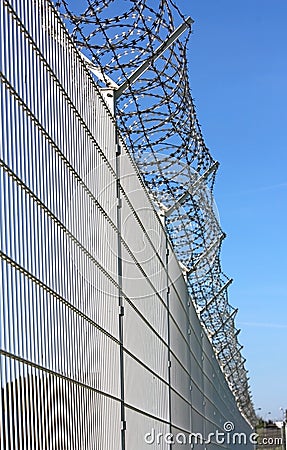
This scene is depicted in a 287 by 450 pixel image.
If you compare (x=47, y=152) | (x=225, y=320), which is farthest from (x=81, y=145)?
(x=225, y=320)

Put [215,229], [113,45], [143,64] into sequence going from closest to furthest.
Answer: [113,45]
[143,64]
[215,229]

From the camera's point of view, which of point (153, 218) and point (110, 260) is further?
point (153, 218)

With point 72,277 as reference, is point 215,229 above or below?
above

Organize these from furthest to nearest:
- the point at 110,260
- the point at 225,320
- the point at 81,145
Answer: the point at 225,320
the point at 110,260
the point at 81,145

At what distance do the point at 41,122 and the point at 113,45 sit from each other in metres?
2.31

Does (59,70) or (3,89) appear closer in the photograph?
(3,89)

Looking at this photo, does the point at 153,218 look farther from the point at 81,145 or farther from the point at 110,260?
Result: the point at 81,145

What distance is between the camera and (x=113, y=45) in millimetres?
6164

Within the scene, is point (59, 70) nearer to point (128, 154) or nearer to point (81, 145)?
point (81, 145)

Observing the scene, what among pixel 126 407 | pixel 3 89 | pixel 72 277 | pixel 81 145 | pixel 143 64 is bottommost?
pixel 126 407

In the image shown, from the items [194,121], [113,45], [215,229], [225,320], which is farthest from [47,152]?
[225,320]

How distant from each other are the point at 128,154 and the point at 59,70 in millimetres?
2526

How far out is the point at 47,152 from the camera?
4.04 m

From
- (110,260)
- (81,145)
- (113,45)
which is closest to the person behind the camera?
(81,145)
